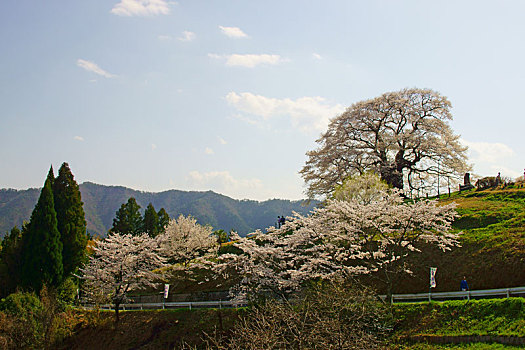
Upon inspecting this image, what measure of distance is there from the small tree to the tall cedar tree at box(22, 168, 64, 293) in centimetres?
490

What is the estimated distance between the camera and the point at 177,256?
38.5 m

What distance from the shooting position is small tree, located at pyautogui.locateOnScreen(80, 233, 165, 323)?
30266mm

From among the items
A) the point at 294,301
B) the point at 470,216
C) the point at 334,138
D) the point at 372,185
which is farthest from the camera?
the point at 334,138

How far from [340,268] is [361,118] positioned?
81.4ft

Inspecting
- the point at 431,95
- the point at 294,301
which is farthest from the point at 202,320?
the point at 431,95

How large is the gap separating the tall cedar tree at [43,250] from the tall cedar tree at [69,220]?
141 centimetres

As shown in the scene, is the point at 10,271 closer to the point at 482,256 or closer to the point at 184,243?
the point at 184,243

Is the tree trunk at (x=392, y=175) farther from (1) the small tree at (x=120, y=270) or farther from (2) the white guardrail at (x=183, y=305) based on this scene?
(1) the small tree at (x=120, y=270)

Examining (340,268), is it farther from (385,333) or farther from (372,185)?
(372,185)

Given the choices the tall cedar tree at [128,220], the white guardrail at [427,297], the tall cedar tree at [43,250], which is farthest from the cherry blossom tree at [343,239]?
the tall cedar tree at [128,220]

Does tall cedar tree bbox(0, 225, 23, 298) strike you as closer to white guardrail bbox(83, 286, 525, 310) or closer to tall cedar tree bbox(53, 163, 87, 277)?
tall cedar tree bbox(53, 163, 87, 277)

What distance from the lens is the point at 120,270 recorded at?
100 feet

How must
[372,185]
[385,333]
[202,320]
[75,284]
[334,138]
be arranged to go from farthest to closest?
[334,138], [75,284], [372,185], [202,320], [385,333]

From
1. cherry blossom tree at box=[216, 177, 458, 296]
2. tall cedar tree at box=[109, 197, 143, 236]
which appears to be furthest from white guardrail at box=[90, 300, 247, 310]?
tall cedar tree at box=[109, 197, 143, 236]
